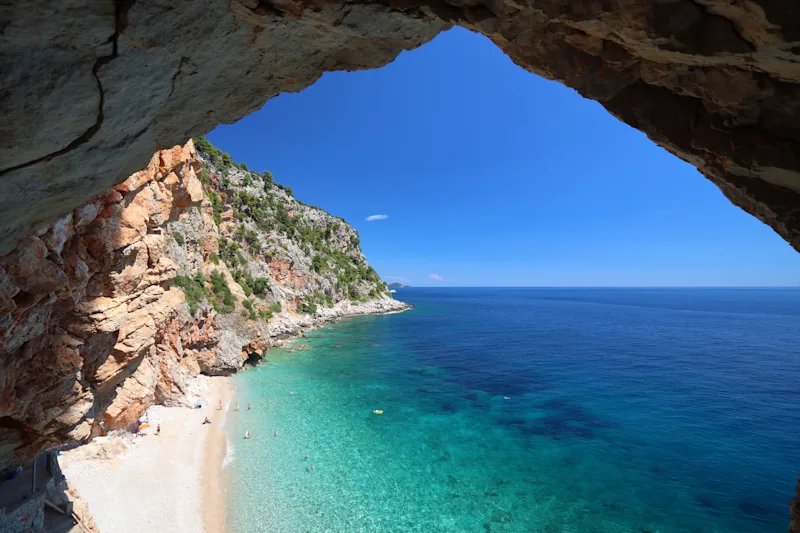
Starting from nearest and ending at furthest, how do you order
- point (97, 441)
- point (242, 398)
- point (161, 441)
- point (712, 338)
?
point (97, 441) → point (161, 441) → point (242, 398) → point (712, 338)

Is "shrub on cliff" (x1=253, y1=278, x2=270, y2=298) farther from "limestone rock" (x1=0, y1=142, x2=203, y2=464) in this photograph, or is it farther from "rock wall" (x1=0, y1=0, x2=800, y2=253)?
"rock wall" (x1=0, y1=0, x2=800, y2=253)

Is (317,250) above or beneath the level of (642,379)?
above

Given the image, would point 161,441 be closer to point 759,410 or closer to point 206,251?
point 206,251

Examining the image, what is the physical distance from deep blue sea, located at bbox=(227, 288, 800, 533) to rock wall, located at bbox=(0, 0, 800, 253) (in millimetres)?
15815

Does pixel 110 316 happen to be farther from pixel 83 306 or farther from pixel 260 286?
pixel 260 286

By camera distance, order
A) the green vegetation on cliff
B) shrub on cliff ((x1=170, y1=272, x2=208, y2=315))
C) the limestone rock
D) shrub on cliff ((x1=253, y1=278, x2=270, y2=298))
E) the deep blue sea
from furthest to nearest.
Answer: shrub on cliff ((x1=253, y1=278, x2=270, y2=298)) → the green vegetation on cliff → shrub on cliff ((x1=170, y1=272, x2=208, y2=315)) → the deep blue sea → the limestone rock

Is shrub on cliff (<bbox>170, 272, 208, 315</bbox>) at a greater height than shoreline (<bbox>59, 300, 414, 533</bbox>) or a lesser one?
greater

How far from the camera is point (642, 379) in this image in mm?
34438

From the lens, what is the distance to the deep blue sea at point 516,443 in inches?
601

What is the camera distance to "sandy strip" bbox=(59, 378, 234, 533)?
→ 13.7 m

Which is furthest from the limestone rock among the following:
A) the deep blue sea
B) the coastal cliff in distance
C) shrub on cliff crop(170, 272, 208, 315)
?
shrub on cliff crop(170, 272, 208, 315)

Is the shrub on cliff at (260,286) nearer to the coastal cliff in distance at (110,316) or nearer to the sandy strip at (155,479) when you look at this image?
the coastal cliff in distance at (110,316)

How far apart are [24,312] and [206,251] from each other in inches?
1204

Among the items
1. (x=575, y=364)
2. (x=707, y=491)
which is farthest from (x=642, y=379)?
(x=707, y=491)
